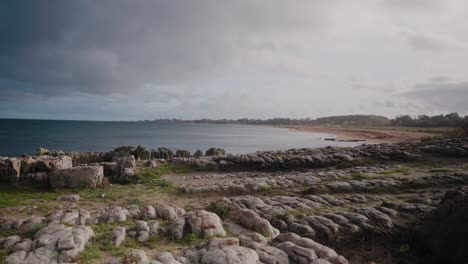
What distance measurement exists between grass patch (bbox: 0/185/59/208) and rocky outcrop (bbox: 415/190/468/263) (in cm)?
1621

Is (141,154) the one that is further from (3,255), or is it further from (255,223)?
(3,255)

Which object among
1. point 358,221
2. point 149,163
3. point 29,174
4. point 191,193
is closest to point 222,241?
point 358,221

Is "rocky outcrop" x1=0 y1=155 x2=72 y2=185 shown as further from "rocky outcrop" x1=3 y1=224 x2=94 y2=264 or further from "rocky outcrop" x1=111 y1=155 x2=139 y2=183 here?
"rocky outcrop" x1=3 y1=224 x2=94 y2=264

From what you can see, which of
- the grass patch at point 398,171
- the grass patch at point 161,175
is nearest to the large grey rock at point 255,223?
the grass patch at point 161,175

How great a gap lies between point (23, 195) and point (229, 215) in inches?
439

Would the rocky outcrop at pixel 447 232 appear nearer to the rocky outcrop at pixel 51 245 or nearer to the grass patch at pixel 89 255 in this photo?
the grass patch at pixel 89 255

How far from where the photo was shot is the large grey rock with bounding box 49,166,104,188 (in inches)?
664

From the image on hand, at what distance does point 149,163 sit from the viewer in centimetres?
2358

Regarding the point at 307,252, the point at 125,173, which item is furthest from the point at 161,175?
the point at 307,252

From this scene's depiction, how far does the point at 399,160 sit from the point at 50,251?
24254mm

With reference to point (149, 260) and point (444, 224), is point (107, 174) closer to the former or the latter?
point (149, 260)

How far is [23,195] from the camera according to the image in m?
15.7

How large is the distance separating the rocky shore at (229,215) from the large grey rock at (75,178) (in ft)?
0.17

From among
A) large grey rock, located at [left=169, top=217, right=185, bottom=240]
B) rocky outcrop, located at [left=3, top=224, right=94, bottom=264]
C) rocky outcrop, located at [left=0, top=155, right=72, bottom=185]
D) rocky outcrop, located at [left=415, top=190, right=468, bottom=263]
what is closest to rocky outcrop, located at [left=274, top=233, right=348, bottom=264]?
large grey rock, located at [left=169, top=217, right=185, bottom=240]
